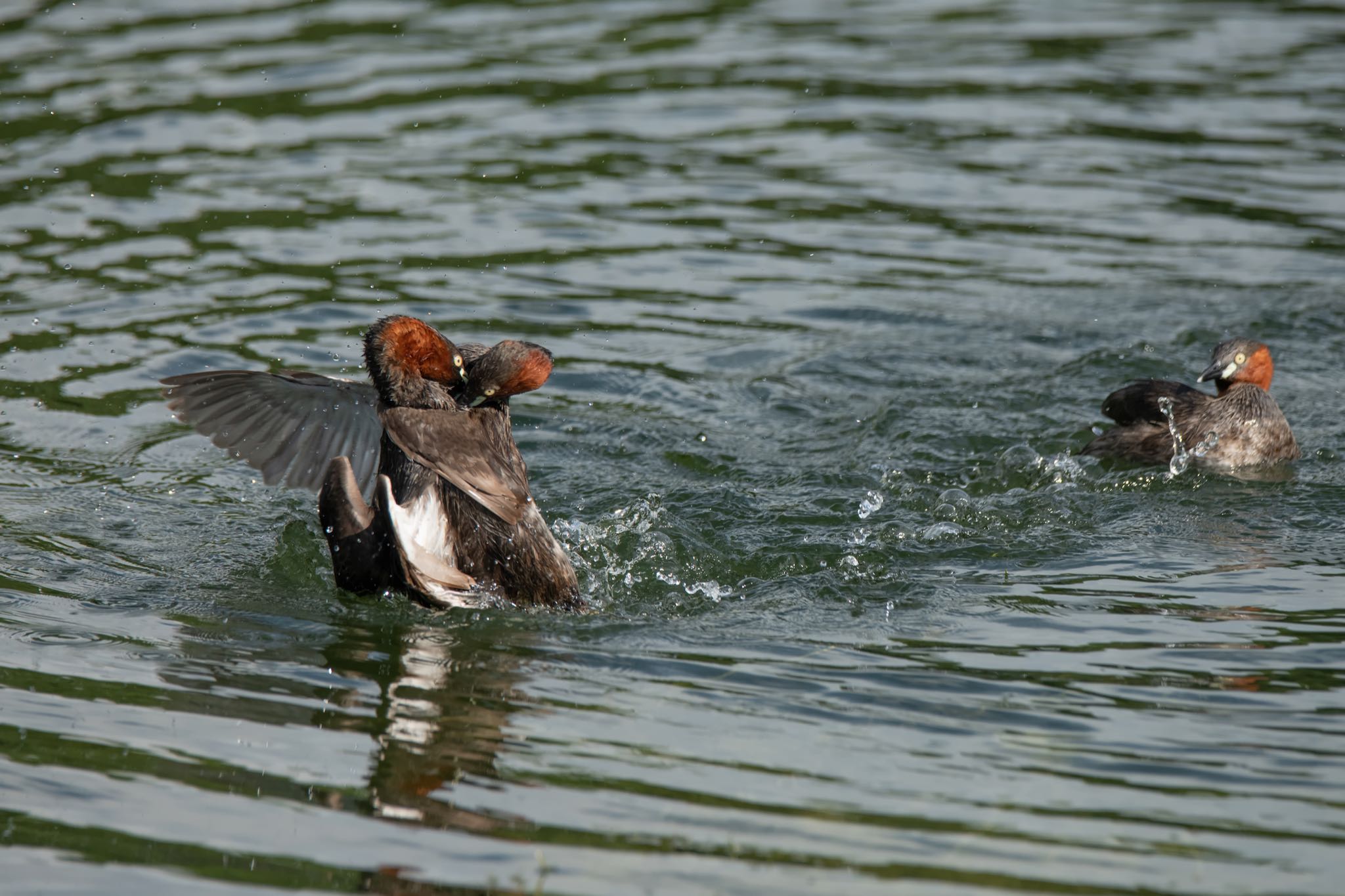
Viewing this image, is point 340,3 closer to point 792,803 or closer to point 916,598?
point 916,598

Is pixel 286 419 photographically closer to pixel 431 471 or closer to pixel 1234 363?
pixel 431 471

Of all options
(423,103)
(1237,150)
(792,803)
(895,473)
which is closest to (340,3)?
(423,103)

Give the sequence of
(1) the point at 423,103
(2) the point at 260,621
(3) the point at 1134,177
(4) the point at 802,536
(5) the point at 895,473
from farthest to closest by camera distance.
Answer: (1) the point at 423,103 → (3) the point at 1134,177 → (5) the point at 895,473 → (4) the point at 802,536 → (2) the point at 260,621

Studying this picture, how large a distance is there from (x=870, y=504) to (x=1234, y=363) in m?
2.52

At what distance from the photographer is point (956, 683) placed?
5230 mm

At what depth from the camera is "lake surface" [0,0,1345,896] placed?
171 inches

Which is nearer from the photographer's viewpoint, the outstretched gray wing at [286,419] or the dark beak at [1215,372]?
the outstretched gray wing at [286,419]

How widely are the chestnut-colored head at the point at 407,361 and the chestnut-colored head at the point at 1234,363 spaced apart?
14.2 feet

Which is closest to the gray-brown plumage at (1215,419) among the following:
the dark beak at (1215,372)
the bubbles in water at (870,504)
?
the dark beak at (1215,372)

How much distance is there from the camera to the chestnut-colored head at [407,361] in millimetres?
6105

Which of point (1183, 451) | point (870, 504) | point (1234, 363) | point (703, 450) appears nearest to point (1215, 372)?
point (1234, 363)

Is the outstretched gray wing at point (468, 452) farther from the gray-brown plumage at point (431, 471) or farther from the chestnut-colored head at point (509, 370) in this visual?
the chestnut-colored head at point (509, 370)

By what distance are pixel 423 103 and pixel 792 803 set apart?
9840mm

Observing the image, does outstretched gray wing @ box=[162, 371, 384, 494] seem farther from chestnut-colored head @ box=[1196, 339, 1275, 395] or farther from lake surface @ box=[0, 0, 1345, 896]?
chestnut-colored head @ box=[1196, 339, 1275, 395]
